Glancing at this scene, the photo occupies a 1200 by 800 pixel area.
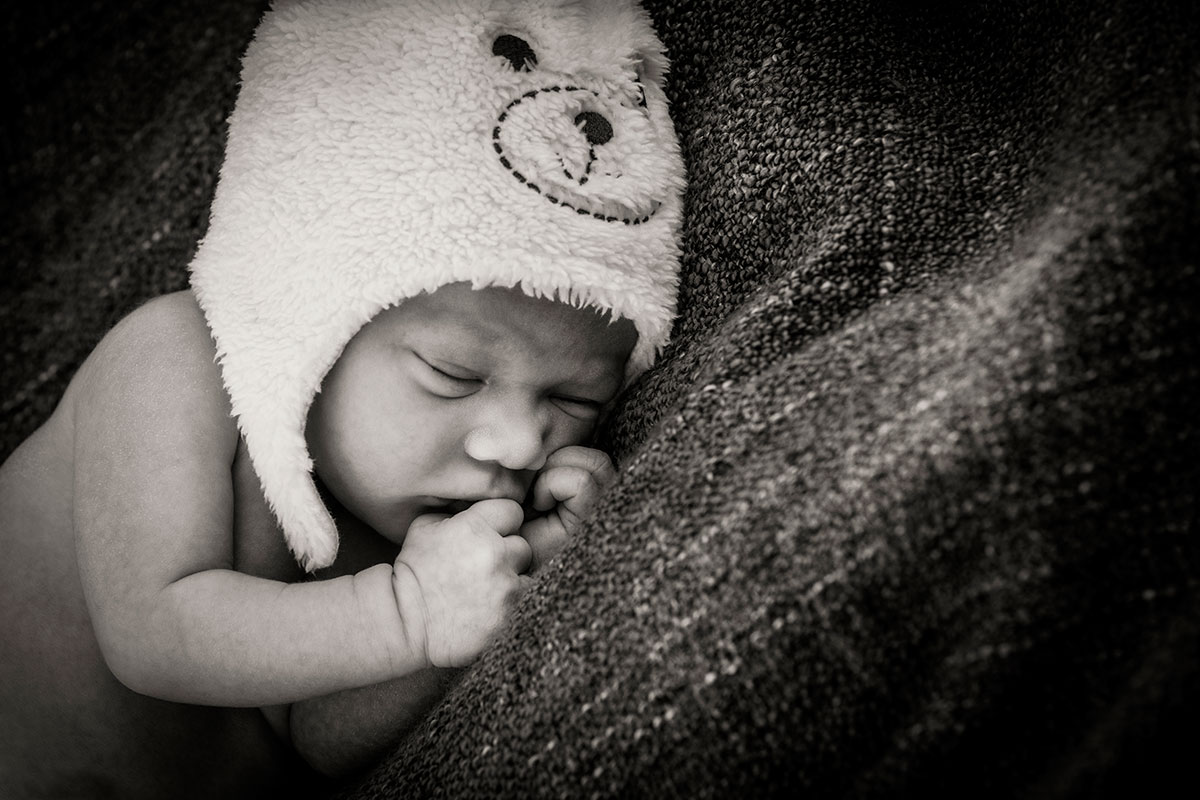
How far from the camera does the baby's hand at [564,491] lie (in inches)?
34.4

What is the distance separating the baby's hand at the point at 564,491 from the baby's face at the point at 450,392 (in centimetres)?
3

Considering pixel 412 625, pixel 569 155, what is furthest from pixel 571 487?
pixel 569 155

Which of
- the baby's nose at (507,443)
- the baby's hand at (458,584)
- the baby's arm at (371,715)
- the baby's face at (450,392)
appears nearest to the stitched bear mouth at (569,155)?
the baby's face at (450,392)

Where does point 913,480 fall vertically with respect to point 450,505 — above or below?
above

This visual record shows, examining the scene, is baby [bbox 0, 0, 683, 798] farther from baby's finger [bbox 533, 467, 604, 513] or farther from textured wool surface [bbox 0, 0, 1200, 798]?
textured wool surface [bbox 0, 0, 1200, 798]

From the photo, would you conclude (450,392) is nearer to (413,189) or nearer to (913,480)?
(413,189)

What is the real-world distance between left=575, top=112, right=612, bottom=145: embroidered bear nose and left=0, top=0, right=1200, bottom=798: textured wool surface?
0.45 feet

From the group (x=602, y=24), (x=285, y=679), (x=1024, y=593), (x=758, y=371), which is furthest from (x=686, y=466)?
(x=602, y=24)

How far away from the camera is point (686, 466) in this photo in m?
0.59

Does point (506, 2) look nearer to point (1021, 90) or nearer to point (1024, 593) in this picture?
point (1021, 90)

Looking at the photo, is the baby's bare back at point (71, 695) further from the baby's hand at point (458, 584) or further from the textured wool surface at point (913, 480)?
the textured wool surface at point (913, 480)

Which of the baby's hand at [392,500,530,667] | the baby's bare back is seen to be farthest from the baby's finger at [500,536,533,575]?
the baby's bare back

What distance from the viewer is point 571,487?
87 cm

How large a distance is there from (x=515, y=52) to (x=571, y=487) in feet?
1.41
